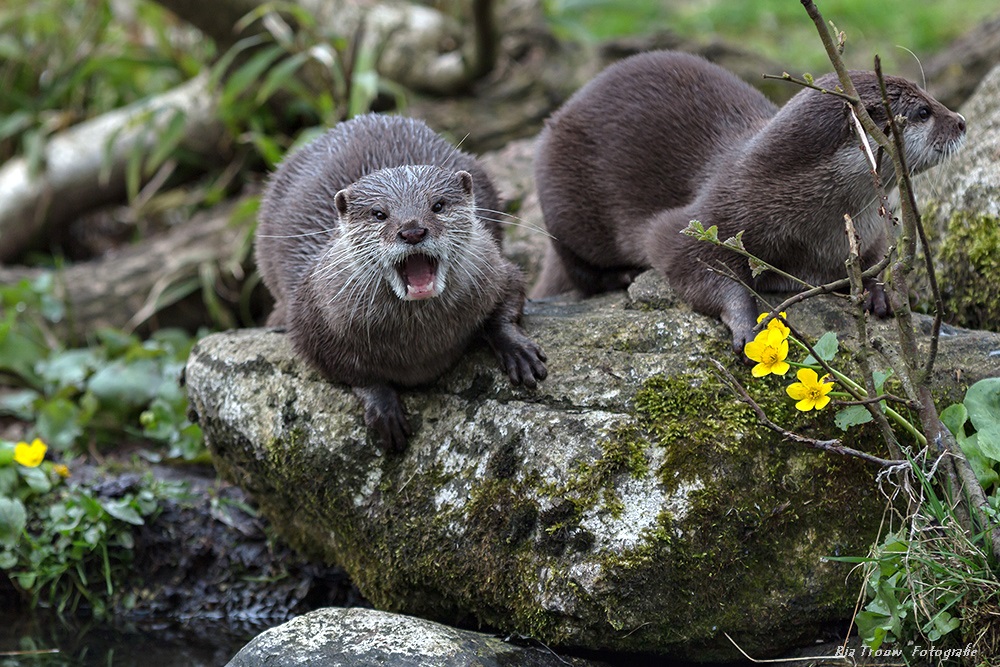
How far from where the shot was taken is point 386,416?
9.57 ft

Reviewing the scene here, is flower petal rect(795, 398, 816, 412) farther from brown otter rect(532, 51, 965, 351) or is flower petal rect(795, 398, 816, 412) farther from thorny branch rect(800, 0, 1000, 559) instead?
brown otter rect(532, 51, 965, 351)

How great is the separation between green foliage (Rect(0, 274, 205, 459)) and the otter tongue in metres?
1.59

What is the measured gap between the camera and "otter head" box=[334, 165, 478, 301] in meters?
2.63

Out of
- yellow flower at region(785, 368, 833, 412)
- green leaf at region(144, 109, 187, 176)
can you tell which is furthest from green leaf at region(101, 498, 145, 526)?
green leaf at region(144, 109, 187, 176)

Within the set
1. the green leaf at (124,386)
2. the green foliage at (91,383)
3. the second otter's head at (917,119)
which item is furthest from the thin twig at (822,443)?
the green leaf at (124,386)

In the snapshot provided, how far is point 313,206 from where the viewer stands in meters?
3.35

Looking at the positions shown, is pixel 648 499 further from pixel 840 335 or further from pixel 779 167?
pixel 779 167

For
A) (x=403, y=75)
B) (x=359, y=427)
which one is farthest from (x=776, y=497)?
(x=403, y=75)

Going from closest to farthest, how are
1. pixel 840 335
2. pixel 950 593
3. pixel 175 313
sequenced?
pixel 950 593 < pixel 840 335 < pixel 175 313

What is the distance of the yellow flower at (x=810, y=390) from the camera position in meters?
2.37

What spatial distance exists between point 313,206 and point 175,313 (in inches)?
92.3

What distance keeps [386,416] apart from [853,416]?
1.17m

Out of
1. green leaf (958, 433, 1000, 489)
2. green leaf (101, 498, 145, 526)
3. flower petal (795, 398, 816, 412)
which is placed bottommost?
green leaf (101, 498, 145, 526)

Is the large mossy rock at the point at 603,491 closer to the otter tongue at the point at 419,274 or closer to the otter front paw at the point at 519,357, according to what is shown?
the otter front paw at the point at 519,357
